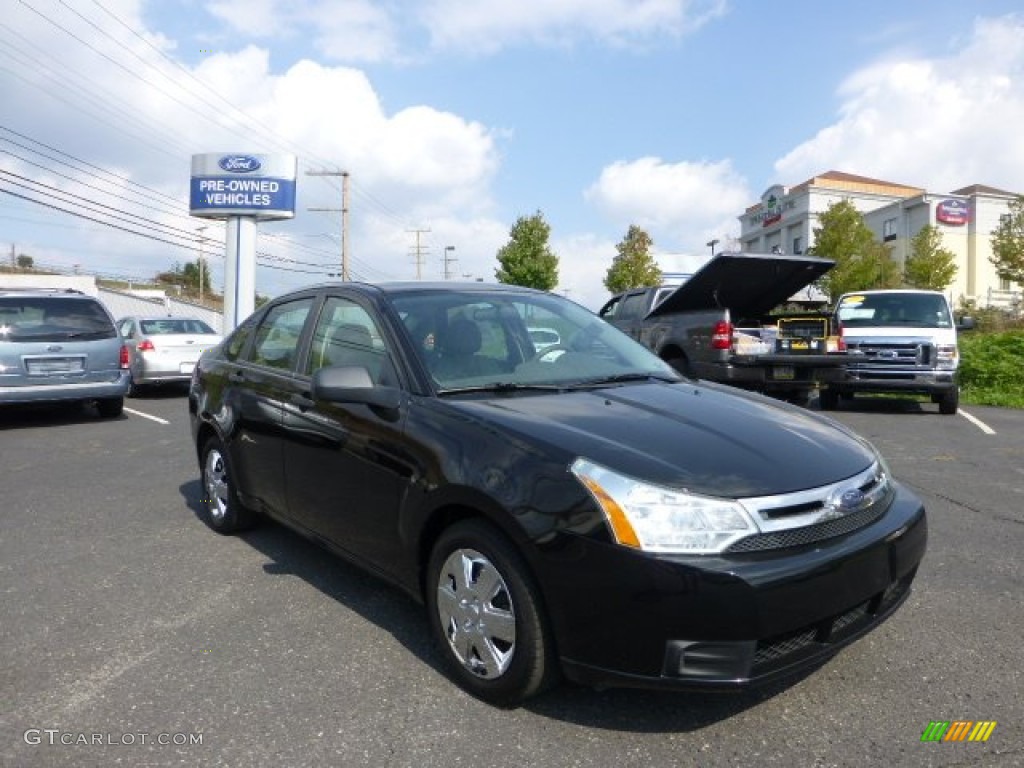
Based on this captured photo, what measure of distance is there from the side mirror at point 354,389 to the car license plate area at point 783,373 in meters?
7.65

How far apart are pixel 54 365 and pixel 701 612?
9.70 metres

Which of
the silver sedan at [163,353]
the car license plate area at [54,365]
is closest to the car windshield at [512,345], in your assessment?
the car license plate area at [54,365]

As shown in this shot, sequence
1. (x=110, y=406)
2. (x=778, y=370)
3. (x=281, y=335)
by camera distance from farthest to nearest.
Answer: (x=110, y=406) < (x=778, y=370) < (x=281, y=335)

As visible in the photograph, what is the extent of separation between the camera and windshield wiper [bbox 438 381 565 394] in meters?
3.26

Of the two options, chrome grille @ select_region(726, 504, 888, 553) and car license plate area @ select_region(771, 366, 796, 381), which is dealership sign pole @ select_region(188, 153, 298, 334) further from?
chrome grille @ select_region(726, 504, 888, 553)

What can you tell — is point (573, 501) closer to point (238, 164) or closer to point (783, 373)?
point (783, 373)

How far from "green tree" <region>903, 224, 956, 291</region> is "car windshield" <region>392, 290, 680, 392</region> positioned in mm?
38978

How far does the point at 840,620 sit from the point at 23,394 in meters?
9.76

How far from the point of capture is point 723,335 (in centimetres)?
984

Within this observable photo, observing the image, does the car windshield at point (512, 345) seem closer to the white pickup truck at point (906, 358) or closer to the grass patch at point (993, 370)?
the white pickup truck at point (906, 358)

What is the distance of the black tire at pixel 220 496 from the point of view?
4838mm

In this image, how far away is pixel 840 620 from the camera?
8.57 feet

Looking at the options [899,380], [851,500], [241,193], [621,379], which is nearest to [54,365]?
[621,379]

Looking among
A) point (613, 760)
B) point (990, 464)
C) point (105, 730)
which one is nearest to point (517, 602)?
point (613, 760)
